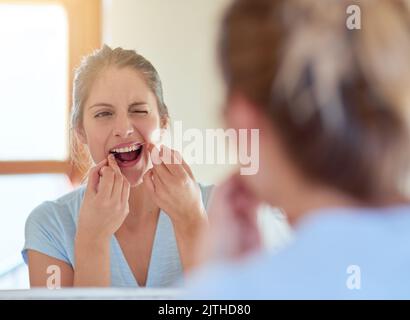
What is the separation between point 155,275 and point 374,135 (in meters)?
0.43

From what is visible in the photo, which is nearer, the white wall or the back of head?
the back of head

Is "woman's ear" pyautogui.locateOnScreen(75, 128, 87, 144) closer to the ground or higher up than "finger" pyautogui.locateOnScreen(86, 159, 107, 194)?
higher up

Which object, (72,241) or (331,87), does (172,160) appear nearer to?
(72,241)

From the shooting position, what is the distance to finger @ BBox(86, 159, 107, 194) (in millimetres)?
943

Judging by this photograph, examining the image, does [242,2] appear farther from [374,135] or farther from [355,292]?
[355,292]

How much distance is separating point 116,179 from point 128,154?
43mm

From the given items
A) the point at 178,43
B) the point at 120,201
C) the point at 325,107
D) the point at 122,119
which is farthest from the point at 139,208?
the point at 325,107

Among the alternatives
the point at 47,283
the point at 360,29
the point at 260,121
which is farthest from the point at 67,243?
the point at 360,29

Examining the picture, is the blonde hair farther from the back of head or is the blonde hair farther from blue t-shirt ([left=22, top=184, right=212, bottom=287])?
the back of head

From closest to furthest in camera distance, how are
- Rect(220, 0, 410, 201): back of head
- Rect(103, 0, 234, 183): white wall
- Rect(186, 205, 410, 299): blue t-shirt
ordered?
Rect(186, 205, 410, 299): blue t-shirt < Rect(220, 0, 410, 201): back of head < Rect(103, 0, 234, 183): white wall

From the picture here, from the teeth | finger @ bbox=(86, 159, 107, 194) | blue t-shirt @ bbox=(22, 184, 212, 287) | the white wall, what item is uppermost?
the white wall

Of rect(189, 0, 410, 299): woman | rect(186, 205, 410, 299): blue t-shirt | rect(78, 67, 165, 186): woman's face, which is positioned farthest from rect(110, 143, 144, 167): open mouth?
rect(186, 205, 410, 299): blue t-shirt

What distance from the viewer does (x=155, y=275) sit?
3.12 feet

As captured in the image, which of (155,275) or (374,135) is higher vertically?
(374,135)
